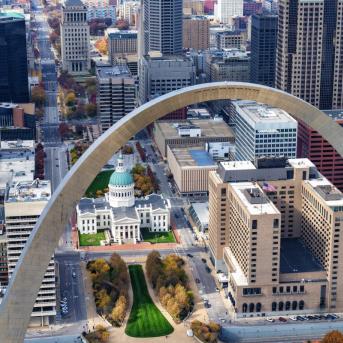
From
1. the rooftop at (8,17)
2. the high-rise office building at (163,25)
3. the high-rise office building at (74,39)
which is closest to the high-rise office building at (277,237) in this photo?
the rooftop at (8,17)

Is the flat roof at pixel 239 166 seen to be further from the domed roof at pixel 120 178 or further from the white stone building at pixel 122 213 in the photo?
the domed roof at pixel 120 178

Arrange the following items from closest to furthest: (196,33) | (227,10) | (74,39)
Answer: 1. (74,39)
2. (196,33)
3. (227,10)

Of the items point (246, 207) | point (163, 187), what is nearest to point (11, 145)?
point (163, 187)

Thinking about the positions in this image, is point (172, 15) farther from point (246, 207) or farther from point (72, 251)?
point (246, 207)

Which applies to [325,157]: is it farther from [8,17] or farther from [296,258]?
[8,17]

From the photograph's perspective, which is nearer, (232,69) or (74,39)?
(232,69)

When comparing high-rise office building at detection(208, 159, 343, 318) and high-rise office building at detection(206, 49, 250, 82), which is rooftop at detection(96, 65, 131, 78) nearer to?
high-rise office building at detection(206, 49, 250, 82)

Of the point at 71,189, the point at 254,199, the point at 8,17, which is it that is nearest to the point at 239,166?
the point at 254,199
